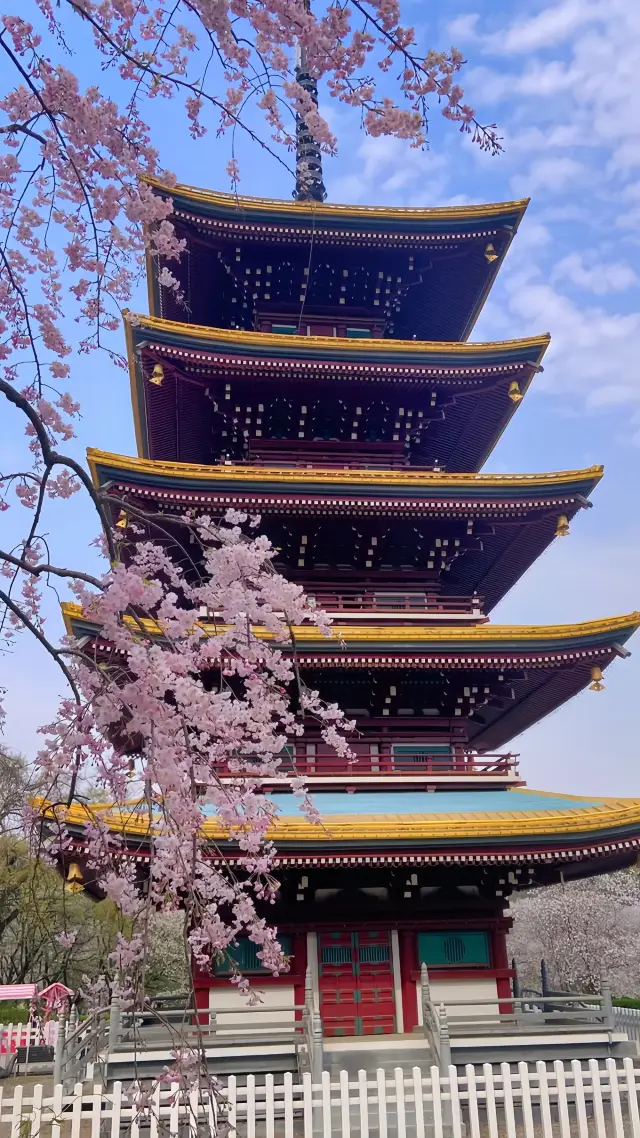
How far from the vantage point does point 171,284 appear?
5895 mm

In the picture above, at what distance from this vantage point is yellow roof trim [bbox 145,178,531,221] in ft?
52.1

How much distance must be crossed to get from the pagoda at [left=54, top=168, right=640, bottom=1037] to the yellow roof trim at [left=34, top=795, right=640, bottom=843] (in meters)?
0.04

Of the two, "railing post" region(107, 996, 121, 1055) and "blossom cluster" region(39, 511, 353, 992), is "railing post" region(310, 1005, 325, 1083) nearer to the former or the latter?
"railing post" region(107, 996, 121, 1055)

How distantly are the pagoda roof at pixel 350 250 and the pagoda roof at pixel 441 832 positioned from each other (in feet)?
34.8

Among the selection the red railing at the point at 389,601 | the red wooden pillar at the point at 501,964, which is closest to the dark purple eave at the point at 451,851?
the red wooden pillar at the point at 501,964

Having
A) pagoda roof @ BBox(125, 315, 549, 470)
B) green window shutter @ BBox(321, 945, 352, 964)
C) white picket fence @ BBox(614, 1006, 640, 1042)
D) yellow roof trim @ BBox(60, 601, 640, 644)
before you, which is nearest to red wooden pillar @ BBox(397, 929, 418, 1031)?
green window shutter @ BBox(321, 945, 352, 964)

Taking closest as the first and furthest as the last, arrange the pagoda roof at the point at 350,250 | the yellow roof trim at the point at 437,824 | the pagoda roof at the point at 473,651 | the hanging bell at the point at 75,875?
the hanging bell at the point at 75,875 → the yellow roof trim at the point at 437,824 → the pagoda roof at the point at 473,651 → the pagoda roof at the point at 350,250

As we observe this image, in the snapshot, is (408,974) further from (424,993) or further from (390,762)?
(390,762)

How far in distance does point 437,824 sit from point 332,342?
894 cm

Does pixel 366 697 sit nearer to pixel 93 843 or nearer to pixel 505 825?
pixel 505 825

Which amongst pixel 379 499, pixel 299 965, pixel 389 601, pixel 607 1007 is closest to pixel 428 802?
pixel 299 965

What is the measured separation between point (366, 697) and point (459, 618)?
230 centimetres

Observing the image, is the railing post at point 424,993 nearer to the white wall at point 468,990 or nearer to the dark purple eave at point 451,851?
the white wall at point 468,990

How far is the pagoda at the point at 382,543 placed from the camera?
492 inches
